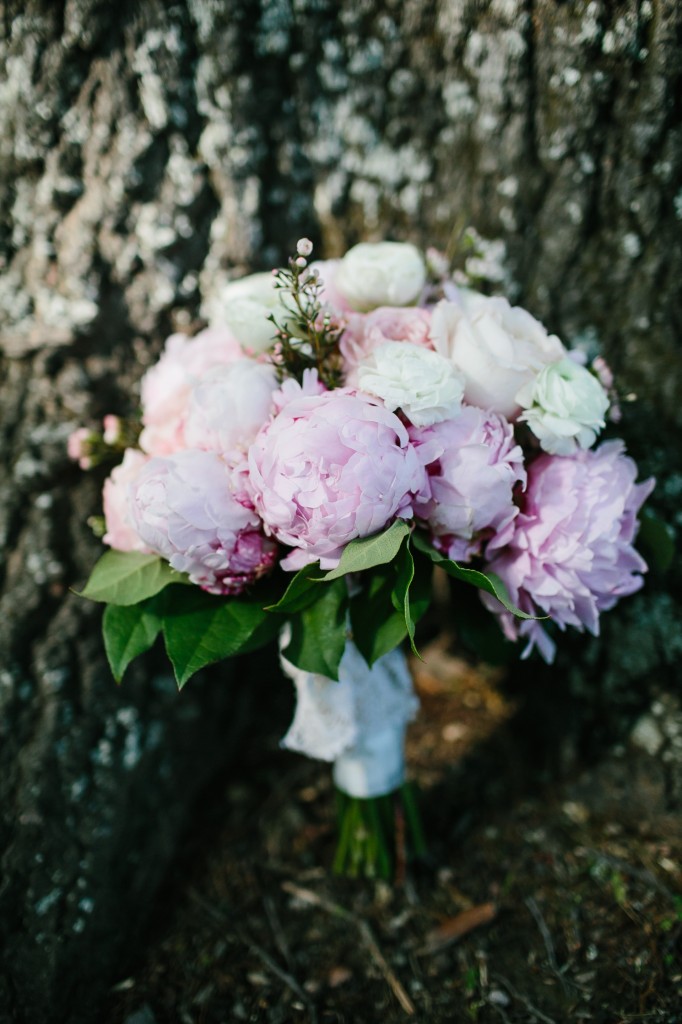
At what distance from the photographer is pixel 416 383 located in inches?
41.5

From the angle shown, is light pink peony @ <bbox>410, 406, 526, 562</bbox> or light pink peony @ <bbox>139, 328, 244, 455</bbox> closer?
light pink peony @ <bbox>410, 406, 526, 562</bbox>

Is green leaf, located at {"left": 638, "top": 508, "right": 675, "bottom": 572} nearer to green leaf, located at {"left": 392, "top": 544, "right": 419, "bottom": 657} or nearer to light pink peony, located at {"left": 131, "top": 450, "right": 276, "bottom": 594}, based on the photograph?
green leaf, located at {"left": 392, "top": 544, "right": 419, "bottom": 657}

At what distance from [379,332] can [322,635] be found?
1.74 feet

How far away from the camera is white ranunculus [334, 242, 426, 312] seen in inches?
48.3

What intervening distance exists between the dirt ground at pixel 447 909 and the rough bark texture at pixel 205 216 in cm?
15

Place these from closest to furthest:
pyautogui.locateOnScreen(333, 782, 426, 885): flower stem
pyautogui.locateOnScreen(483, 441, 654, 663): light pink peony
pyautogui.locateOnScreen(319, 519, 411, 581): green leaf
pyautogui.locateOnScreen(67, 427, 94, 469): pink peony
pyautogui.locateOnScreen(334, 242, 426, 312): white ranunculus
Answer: pyautogui.locateOnScreen(319, 519, 411, 581): green leaf
pyautogui.locateOnScreen(483, 441, 654, 663): light pink peony
pyautogui.locateOnScreen(334, 242, 426, 312): white ranunculus
pyautogui.locateOnScreen(67, 427, 94, 469): pink peony
pyautogui.locateOnScreen(333, 782, 426, 885): flower stem

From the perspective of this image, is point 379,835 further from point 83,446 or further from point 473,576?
point 83,446

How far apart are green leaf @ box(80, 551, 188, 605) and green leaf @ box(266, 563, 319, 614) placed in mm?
186

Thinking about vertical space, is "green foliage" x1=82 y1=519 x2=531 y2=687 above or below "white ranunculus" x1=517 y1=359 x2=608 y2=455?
below

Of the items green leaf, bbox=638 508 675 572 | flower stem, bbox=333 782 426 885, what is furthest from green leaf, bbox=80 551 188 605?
green leaf, bbox=638 508 675 572

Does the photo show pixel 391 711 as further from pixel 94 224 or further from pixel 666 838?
pixel 94 224

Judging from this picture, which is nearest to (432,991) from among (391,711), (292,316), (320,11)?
(391,711)

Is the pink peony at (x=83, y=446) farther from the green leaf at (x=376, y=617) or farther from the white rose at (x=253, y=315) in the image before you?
the green leaf at (x=376, y=617)

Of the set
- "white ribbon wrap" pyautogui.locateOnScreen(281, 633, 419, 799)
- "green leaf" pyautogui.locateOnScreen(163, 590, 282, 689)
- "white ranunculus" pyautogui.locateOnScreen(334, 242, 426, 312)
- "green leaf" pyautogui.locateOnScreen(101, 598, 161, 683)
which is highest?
"white ranunculus" pyautogui.locateOnScreen(334, 242, 426, 312)
